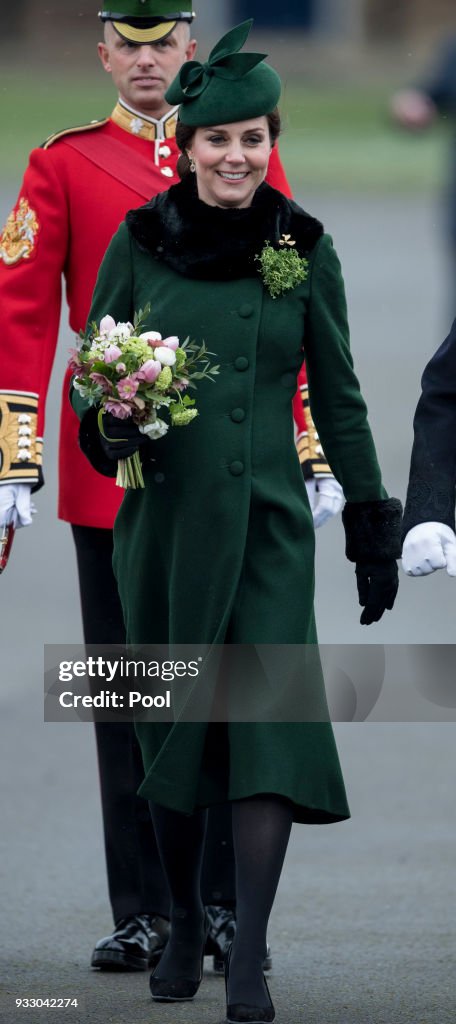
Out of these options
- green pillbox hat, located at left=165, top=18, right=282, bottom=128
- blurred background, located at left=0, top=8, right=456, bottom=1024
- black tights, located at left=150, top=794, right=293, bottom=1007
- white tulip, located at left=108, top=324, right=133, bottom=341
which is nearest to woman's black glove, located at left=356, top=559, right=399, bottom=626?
black tights, located at left=150, top=794, right=293, bottom=1007

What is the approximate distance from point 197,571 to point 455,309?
10.5 m

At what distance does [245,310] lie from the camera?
13.9 ft

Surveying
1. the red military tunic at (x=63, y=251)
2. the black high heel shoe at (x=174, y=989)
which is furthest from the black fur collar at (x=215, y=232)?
the black high heel shoe at (x=174, y=989)

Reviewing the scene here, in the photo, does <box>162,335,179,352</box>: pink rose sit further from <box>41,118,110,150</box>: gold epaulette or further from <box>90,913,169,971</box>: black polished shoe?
<box>90,913,169,971</box>: black polished shoe

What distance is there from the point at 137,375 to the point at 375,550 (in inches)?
23.0

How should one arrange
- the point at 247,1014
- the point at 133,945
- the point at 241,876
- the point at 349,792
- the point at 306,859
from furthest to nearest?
the point at 349,792 < the point at 306,859 < the point at 133,945 < the point at 241,876 < the point at 247,1014

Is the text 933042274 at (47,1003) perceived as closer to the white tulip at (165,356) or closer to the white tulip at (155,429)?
the white tulip at (155,429)

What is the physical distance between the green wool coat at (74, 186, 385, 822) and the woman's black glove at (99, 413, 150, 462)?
0.42 ft

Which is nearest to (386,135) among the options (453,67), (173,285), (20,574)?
(453,67)

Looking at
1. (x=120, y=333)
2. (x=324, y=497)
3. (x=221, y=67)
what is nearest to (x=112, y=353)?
(x=120, y=333)

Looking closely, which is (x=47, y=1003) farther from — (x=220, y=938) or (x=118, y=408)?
(x=118, y=408)

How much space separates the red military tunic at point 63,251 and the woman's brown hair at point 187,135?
1.21ft

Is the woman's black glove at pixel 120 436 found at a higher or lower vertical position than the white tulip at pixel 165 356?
lower

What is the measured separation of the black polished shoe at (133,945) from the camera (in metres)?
4.64
